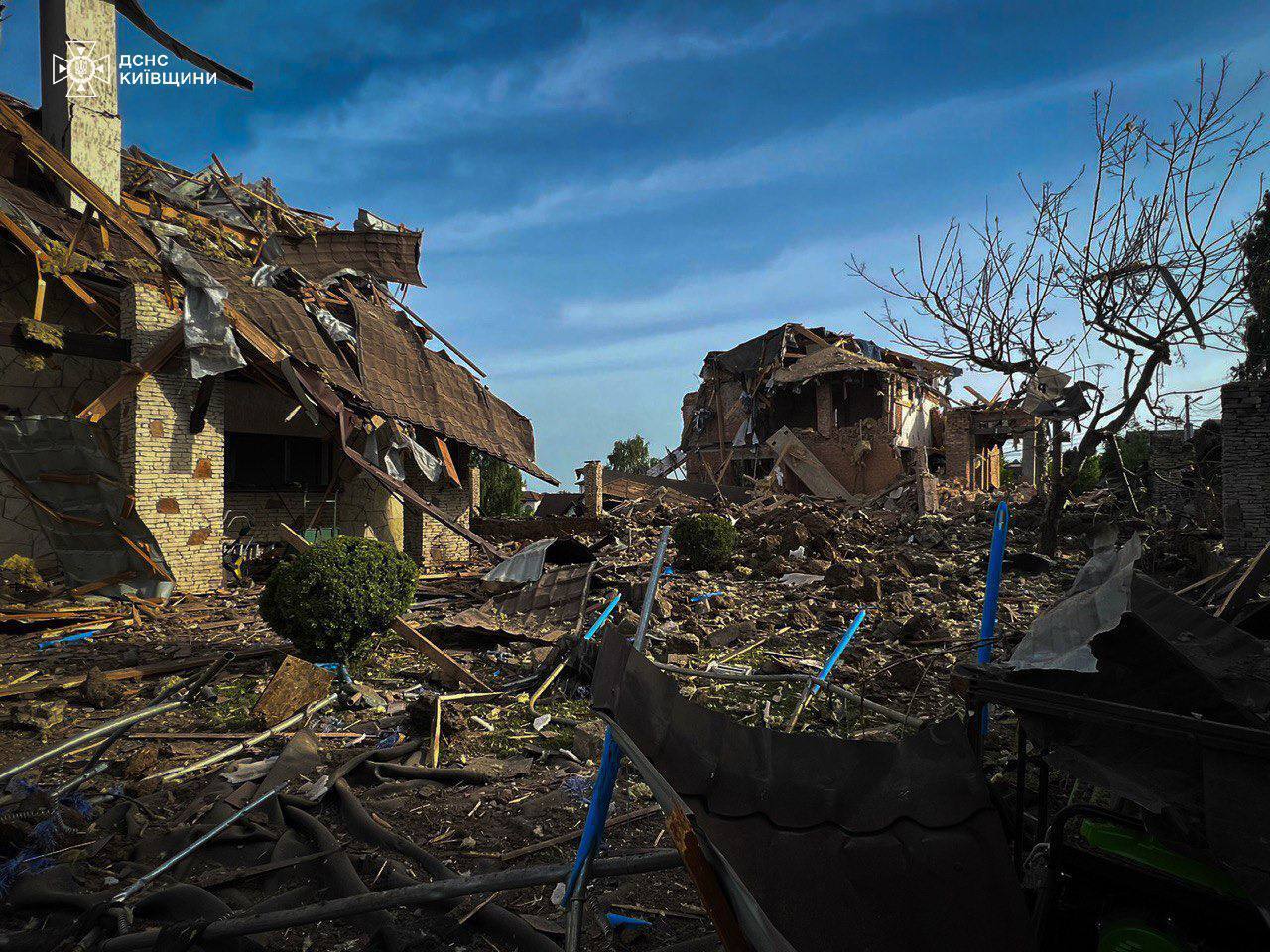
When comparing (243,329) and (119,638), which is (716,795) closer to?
(119,638)

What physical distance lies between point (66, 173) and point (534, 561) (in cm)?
1073

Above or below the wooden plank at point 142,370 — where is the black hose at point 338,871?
below

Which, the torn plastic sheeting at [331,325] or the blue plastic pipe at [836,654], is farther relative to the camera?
the torn plastic sheeting at [331,325]

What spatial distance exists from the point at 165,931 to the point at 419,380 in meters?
15.7

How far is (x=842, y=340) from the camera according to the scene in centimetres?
3067

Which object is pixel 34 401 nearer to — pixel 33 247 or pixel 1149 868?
pixel 33 247

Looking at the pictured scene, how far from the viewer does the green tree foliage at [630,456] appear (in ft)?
139

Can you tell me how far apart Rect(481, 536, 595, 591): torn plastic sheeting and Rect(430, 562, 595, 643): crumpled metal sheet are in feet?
1.17

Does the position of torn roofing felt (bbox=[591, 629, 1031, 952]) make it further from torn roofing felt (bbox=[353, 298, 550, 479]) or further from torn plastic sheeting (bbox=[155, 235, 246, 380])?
torn roofing felt (bbox=[353, 298, 550, 479])

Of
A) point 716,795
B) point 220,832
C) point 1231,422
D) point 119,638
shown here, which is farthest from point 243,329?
point 1231,422

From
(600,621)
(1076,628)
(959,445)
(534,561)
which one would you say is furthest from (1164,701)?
(959,445)

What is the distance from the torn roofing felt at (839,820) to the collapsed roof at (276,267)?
12595 millimetres

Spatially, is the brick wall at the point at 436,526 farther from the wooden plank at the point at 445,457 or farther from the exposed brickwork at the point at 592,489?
the exposed brickwork at the point at 592,489

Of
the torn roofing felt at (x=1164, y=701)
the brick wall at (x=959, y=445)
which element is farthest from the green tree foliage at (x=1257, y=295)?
the torn roofing felt at (x=1164, y=701)
